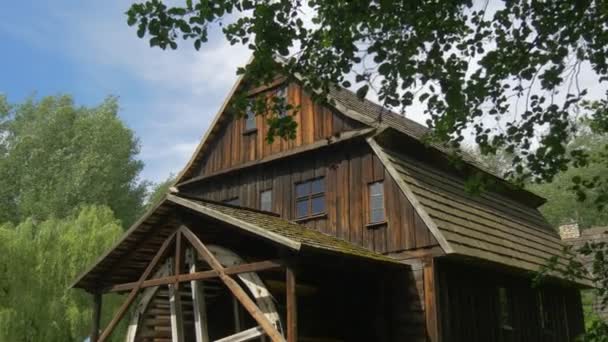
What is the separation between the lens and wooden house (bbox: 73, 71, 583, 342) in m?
12.9

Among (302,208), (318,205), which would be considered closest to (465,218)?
(318,205)

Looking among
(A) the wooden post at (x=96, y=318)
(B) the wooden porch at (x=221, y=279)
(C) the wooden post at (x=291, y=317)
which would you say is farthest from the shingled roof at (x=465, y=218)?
(A) the wooden post at (x=96, y=318)

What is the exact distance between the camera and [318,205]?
16.2 metres

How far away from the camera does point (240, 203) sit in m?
18.2

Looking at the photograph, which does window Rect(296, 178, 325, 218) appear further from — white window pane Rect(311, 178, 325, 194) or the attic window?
the attic window

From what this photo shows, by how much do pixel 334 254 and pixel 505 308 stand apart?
674 centimetres

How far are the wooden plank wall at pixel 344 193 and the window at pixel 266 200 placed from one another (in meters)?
0.12

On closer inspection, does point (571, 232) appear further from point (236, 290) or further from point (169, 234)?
point (236, 290)

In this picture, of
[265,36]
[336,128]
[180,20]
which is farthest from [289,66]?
[336,128]

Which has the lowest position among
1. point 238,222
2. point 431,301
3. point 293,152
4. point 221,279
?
point 431,301

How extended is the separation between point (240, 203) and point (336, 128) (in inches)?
150

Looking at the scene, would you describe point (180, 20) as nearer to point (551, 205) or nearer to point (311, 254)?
point (311, 254)

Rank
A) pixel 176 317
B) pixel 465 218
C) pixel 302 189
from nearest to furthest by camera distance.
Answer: pixel 176 317 → pixel 465 218 → pixel 302 189

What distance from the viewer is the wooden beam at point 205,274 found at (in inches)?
451
